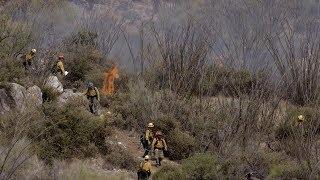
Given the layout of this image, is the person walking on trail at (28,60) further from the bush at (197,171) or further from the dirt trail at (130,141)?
the bush at (197,171)

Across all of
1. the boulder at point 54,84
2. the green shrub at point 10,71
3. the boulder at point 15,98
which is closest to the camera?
the boulder at point 15,98

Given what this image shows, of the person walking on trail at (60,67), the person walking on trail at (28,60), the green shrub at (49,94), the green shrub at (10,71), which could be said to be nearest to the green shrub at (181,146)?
the green shrub at (49,94)

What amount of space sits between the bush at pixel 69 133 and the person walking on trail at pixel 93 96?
871 millimetres

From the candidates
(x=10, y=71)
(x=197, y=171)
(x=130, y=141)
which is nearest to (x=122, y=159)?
(x=130, y=141)

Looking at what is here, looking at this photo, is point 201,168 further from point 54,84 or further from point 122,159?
point 54,84

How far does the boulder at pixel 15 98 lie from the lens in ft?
61.1

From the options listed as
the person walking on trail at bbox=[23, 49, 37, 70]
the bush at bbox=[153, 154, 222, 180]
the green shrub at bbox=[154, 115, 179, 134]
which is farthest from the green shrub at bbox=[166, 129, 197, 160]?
the person walking on trail at bbox=[23, 49, 37, 70]

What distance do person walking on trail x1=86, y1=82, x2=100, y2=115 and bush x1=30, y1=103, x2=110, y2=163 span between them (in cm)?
87

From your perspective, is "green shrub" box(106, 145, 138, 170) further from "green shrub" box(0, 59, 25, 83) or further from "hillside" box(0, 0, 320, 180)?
"green shrub" box(0, 59, 25, 83)

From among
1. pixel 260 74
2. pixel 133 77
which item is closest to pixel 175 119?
pixel 260 74

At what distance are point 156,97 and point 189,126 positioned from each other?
189cm

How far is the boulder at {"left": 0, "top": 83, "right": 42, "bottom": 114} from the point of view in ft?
61.1

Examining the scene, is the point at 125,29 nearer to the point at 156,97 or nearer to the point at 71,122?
the point at 156,97

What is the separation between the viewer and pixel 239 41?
2291cm
